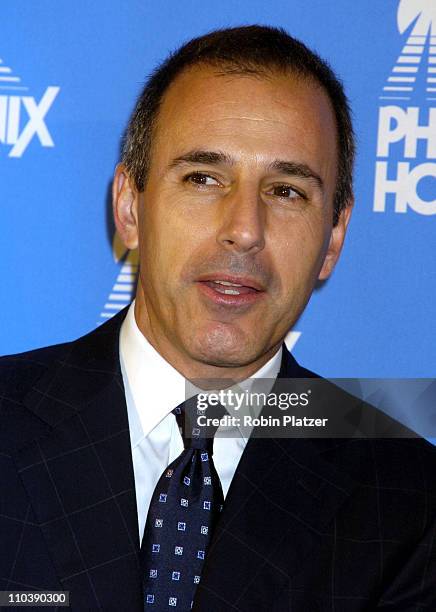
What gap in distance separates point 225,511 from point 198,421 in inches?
7.1

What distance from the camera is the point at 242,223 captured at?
1821mm

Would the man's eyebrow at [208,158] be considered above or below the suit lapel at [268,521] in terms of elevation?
above

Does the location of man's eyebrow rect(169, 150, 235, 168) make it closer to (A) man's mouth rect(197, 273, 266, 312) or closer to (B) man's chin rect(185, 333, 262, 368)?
(A) man's mouth rect(197, 273, 266, 312)

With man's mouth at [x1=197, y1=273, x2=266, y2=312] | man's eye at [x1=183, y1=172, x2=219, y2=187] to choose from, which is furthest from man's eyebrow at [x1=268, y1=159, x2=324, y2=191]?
man's mouth at [x1=197, y1=273, x2=266, y2=312]

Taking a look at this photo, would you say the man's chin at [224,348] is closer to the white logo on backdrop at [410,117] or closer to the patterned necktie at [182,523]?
the patterned necktie at [182,523]

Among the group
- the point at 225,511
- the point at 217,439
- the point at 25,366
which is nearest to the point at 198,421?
the point at 217,439

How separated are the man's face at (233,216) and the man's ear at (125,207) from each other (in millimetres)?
81

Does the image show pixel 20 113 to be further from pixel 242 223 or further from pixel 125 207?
pixel 242 223

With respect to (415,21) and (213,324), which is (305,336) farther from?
(415,21)

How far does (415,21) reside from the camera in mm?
2252

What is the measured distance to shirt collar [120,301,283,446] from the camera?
1.91 meters

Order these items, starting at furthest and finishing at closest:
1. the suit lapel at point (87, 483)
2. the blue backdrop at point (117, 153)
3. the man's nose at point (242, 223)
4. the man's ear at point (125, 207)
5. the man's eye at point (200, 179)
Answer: the blue backdrop at point (117, 153) → the man's ear at point (125, 207) → the man's eye at point (200, 179) → the man's nose at point (242, 223) → the suit lapel at point (87, 483)

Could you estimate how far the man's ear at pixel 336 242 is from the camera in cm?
213

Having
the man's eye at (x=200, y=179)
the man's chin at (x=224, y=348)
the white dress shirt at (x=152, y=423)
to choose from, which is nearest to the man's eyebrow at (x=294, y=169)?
the man's eye at (x=200, y=179)
